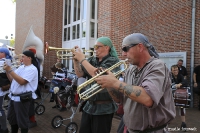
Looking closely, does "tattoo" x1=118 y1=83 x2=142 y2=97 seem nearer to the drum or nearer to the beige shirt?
the beige shirt

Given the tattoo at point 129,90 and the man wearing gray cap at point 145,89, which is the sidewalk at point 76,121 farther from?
the tattoo at point 129,90

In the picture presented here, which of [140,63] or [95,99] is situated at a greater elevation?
[140,63]

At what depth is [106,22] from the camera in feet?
26.1

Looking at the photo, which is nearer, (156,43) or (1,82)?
(1,82)

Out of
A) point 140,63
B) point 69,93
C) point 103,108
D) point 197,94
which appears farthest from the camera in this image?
point 197,94

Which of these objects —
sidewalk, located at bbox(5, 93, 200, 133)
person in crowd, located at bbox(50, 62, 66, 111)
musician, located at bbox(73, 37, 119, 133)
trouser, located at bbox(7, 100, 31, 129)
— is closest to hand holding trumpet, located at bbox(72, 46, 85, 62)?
musician, located at bbox(73, 37, 119, 133)

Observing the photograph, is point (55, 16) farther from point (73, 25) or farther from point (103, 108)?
point (103, 108)

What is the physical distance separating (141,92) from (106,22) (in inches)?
263

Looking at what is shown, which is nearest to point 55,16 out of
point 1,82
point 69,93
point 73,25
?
point 73,25

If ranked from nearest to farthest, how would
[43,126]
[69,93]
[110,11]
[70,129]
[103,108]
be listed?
[103,108]
[70,129]
[43,126]
[69,93]
[110,11]

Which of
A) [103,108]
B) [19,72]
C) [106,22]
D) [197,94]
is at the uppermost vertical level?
[106,22]

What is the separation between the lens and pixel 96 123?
103 inches

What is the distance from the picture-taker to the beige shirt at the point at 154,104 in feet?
5.26

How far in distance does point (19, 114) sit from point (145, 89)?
8.56 ft
